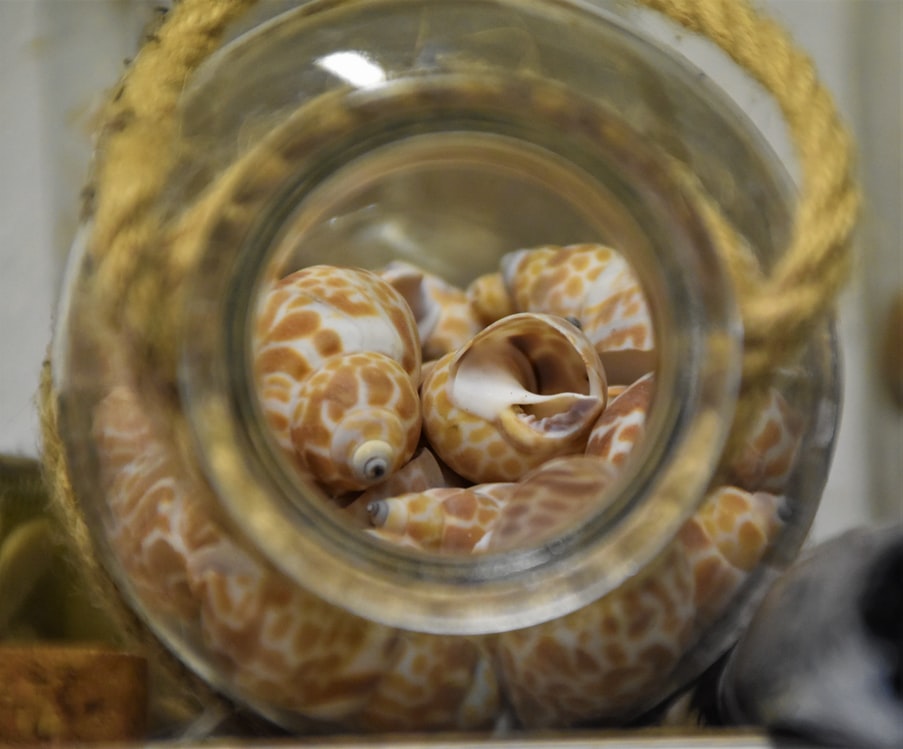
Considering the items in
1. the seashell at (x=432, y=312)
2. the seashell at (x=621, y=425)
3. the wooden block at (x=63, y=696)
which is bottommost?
the wooden block at (x=63, y=696)

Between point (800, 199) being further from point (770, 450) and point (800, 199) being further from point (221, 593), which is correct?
point (221, 593)

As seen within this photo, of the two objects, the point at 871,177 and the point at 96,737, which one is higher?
the point at 871,177

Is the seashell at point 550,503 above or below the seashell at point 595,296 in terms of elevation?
below

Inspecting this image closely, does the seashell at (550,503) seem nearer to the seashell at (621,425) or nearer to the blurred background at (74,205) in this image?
the seashell at (621,425)

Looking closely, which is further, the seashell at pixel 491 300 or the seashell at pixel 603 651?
the seashell at pixel 491 300

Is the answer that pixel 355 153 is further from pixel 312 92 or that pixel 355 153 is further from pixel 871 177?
pixel 871 177

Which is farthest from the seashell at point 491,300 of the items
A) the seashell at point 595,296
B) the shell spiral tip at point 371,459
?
the shell spiral tip at point 371,459

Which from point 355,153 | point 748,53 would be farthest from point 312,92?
point 748,53
